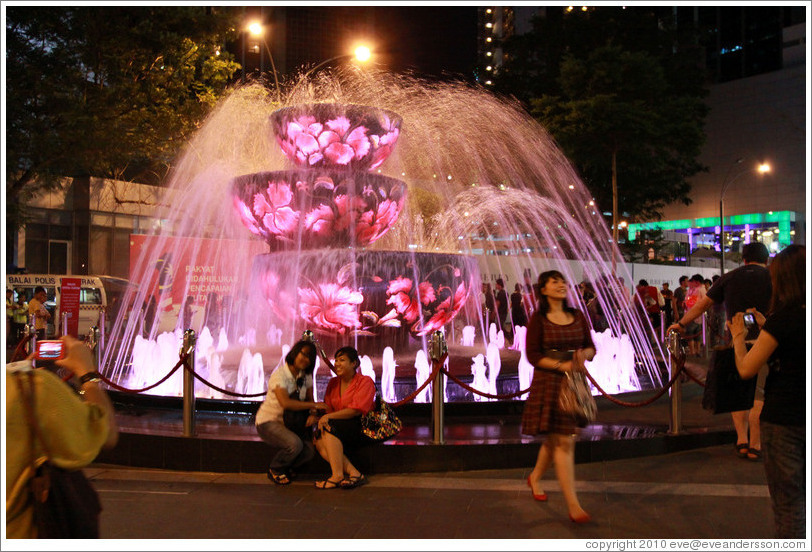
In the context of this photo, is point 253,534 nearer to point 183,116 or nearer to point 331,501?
point 331,501

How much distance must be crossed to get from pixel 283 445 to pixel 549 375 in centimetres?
228

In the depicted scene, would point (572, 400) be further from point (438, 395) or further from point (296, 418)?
point (296, 418)

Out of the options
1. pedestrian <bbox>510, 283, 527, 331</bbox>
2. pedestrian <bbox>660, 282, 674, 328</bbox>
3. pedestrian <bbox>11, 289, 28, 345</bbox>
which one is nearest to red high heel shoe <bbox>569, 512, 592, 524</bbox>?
pedestrian <bbox>510, 283, 527, 331</bbox>

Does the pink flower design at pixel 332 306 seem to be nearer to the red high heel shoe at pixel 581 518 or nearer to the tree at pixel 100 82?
the red high heel shoe at pixel 581 518

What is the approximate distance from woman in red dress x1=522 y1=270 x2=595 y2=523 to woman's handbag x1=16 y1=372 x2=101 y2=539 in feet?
9.86

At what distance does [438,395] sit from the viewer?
6734 millimetres

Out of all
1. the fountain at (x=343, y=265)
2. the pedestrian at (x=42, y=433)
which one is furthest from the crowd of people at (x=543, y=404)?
the fountain at (x=343, y=265)

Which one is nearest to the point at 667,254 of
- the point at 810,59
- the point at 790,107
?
the point at 790,107

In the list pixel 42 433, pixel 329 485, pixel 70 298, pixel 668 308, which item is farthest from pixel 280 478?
pixel 668 308

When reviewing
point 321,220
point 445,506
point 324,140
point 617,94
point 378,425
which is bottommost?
point 445,506

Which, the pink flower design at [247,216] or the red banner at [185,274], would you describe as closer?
the pink flower design at [247,216]

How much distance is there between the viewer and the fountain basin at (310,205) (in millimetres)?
9805

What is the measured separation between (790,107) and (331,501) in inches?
2397

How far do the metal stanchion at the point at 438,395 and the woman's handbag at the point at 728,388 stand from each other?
264 cm
